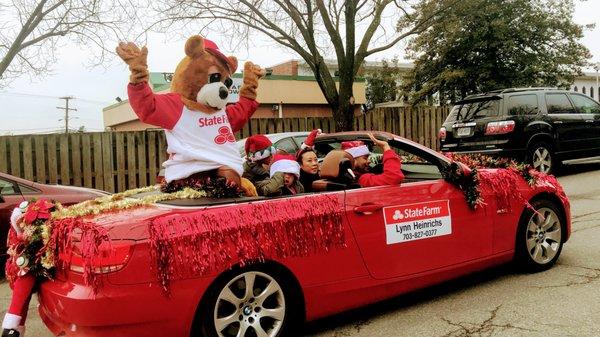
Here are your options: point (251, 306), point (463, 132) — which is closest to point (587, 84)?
point (463, 132)

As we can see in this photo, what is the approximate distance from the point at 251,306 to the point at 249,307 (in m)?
0.01

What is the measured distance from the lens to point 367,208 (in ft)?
12.1

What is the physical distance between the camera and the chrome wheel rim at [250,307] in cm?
316

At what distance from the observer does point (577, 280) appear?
4.55 meters

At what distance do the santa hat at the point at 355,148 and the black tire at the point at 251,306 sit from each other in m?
1.41

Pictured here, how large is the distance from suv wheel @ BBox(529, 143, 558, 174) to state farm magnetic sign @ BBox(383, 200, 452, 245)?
7.08m

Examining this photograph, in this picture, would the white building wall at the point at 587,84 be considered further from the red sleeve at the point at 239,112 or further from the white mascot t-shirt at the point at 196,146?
the white mascot t-shirt at the point at 196,146

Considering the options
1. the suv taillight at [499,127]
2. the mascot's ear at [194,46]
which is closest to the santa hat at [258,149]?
the mascot's ear at [194,46]

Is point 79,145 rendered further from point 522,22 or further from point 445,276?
point 522,22

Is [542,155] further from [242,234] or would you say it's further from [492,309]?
[242,234]

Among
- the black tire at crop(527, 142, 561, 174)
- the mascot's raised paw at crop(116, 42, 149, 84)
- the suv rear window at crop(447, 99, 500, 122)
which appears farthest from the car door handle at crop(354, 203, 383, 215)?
the black tire at crop(527, 142, 561, 174)

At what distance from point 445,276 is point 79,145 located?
9.16 metres

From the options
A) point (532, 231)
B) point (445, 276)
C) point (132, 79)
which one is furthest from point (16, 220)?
point (532, 231)

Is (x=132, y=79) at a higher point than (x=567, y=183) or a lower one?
higher
